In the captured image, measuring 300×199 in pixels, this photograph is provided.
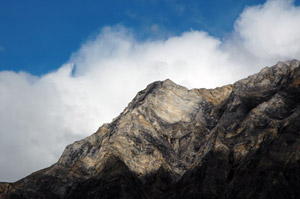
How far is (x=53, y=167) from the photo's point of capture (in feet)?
360

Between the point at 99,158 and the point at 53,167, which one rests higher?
the point at 53,167

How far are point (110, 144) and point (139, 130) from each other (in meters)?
8.59

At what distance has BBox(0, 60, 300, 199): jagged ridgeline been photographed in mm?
81938

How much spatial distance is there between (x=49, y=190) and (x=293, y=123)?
57932 millimetres

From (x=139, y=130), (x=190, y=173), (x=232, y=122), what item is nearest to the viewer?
(x=190, y=173)

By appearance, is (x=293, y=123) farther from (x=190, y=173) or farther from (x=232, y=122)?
(x=190, y=173)

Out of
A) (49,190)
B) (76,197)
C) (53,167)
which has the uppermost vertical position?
(53,167)

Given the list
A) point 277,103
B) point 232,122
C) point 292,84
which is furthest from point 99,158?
point 292,84

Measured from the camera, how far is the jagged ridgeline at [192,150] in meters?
81.9

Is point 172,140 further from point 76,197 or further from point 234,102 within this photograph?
point 76,197

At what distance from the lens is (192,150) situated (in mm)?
105438

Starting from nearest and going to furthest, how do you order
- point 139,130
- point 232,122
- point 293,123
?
point 293,123
point 232,122
point 139,130

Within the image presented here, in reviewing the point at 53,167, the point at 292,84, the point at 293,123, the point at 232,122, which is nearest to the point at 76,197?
the point at 53,167

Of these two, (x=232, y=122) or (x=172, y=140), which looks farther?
(x=172, y=140)
